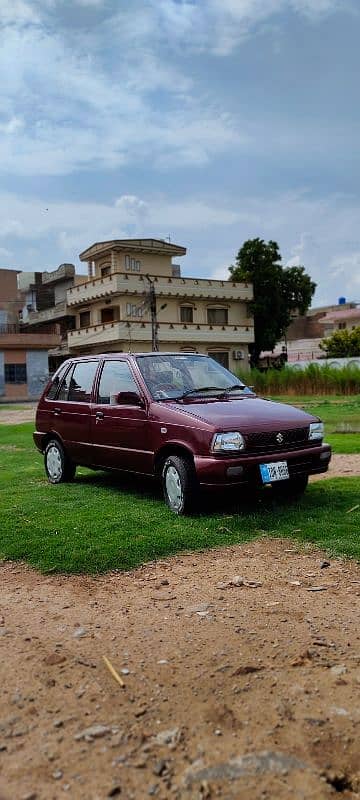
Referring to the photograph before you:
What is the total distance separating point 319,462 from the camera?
6594 millimetres

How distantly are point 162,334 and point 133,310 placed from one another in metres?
2.64

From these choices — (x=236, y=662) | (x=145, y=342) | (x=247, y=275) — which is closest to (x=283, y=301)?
(x=247, y=275)

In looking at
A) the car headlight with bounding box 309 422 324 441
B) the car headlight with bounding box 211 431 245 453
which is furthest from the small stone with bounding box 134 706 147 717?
the car headlight with bounding box 309 422 324 441

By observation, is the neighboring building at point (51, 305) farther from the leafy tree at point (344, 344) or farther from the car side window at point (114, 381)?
the car side window at point (114, 381)

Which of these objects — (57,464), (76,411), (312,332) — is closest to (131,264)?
(312,332)

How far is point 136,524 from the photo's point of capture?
6.00m

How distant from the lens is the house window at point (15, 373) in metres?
48.4

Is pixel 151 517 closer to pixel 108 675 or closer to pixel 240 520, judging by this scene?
pixel 240 520

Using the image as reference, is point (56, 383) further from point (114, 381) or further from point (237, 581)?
point (237, 581)

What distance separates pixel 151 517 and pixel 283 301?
4805cm

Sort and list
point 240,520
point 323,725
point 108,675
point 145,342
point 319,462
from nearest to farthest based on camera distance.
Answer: point 323,725 < point 108,675 < point 240,520 < point 319,462 < point 145,342

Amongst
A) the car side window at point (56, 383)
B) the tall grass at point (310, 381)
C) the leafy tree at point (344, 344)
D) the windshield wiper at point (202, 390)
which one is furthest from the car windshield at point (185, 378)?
the leafy tree at point (344, 344)

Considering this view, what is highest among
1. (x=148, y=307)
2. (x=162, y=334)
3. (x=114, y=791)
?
(x=148, y=307)

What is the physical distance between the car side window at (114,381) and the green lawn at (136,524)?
105 cm
